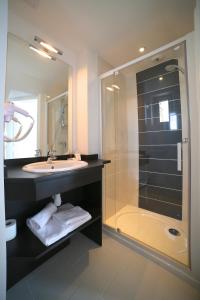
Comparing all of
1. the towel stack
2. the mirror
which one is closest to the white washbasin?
the mirror

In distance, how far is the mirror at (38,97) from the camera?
126 cm

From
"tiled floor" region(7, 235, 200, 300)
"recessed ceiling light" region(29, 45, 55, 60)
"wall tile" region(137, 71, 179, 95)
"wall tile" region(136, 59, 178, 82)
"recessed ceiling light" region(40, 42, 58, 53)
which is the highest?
"recessed ceiling light" region(40, 42, 58, 53)

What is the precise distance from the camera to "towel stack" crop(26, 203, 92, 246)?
1013 mm

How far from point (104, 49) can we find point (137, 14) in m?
0.55

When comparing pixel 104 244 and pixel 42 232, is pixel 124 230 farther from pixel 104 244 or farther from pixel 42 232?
pixel 42 232

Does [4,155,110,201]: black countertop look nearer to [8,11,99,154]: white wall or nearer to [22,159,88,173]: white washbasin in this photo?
[22,159,88,173]: white washbasin

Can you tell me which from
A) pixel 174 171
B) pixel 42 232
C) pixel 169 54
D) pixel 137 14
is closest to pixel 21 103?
pixel 42 232

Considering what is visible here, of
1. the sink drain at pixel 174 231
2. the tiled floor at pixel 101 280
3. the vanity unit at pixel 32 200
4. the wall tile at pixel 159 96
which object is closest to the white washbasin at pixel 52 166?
the vanity unit at pixel 32 200

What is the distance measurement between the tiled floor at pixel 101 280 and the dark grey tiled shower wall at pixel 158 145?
78 centimetres

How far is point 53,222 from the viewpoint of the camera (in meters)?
1.14

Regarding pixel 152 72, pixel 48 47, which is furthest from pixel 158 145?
pixel 48 47

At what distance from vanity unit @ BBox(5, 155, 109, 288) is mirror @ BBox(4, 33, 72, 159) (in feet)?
0.56

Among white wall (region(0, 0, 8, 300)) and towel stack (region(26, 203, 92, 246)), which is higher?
white wall (region(0, 0, 8, 300))

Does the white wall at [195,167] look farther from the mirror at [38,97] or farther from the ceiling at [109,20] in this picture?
the mirror at [38,97]
